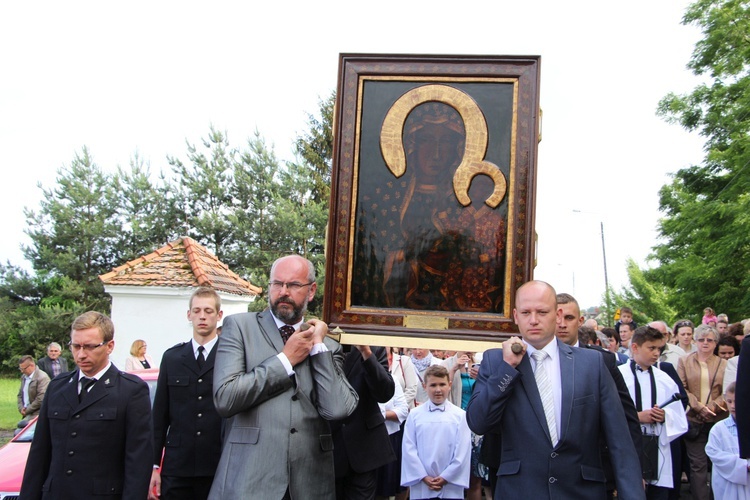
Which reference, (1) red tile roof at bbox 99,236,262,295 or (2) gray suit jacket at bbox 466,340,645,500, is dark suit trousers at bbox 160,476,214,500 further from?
(1) red tile roof at bbox 99,236,262,295

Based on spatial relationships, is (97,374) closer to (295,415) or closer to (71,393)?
(71,393)

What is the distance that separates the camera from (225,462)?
12.2 feet

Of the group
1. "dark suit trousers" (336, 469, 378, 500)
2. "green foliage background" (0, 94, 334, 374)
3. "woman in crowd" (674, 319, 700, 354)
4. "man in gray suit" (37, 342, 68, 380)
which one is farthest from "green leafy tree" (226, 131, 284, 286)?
"dark suit trousers" (336, 469, 378, 500)

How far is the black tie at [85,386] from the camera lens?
177 inches

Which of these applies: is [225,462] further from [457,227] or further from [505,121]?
[505,121]

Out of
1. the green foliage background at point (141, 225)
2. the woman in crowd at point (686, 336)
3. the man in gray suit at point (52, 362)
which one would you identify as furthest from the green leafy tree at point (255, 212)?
the woman in crowd at point (686, 336)

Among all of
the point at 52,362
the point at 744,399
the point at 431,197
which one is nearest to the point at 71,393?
the point at 431,197

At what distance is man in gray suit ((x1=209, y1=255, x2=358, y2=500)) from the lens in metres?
3.64

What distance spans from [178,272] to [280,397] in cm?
1368

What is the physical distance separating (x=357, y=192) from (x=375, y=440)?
1.94 m

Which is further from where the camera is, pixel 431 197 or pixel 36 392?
pixel 36 392

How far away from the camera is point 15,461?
261 inches

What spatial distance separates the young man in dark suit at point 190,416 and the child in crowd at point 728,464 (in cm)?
470

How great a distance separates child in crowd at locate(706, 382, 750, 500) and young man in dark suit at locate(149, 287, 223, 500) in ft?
15.4
